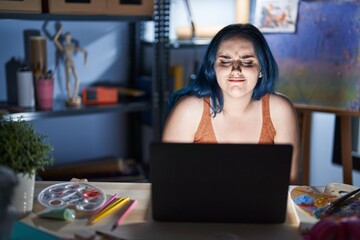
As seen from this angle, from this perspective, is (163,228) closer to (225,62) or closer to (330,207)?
(330,207)

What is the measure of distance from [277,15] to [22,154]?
1.39 metres

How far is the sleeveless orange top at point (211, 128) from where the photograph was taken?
4.81 ft

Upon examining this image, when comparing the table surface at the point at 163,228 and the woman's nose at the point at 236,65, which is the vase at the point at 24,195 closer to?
the table surface at the point at 163,228

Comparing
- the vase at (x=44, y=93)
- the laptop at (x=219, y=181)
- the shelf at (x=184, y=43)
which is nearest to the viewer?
the laptop at (x=219, y=181)

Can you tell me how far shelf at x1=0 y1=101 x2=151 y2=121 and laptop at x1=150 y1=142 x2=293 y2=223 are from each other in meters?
1.09

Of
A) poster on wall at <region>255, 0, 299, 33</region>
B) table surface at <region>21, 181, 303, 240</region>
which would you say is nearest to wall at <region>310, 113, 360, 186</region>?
poster on wall at <region>255, 0, 299, 33</region>

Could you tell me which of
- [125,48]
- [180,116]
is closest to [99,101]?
[125,48]

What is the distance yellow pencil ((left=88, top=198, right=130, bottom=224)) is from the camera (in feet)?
3.48

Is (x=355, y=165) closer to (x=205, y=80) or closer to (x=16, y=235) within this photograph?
(x=205, y=80)

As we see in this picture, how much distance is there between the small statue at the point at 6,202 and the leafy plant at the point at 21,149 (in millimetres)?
138

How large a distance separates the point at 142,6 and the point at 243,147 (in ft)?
4.58

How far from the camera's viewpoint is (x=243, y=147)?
1.00 meters

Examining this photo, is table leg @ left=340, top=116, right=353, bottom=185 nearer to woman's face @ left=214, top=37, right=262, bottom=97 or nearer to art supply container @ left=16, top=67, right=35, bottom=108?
woman's face @ left=214, top=37, right=262, bottom=97

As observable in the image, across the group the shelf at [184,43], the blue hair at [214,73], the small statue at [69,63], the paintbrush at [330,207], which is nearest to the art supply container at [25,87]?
the small statue at [69,63]
